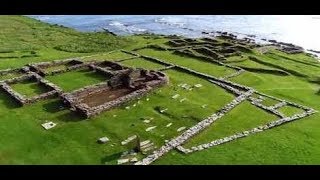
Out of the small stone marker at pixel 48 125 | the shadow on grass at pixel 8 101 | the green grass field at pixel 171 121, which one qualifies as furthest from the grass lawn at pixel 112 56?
the small stone marker at pixel 48 125

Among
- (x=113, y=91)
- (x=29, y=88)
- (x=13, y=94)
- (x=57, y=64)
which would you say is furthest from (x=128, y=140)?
(x=57, y=64)

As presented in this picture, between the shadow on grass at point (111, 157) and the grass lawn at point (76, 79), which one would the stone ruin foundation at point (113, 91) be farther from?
the shadow on grass at point (111, 157)

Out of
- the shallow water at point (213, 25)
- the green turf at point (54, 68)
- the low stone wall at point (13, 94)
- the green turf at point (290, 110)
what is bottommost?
the shallow water at point (213, 25)

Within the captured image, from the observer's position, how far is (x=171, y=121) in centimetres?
2681

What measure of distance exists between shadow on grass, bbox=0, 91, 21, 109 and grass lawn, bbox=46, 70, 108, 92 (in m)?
4.41

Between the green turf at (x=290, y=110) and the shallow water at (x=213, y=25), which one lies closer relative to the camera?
the green turf at (x=290, y=110)

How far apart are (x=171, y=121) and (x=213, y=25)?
5969cm

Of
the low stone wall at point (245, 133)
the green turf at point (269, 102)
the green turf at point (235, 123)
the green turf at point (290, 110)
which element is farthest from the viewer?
the green turf at point (269, 102)

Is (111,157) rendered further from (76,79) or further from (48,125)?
(76,79)

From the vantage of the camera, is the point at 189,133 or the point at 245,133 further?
the point at 245,133

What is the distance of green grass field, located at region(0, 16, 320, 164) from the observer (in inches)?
882

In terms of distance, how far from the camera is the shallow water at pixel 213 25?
71438mm
